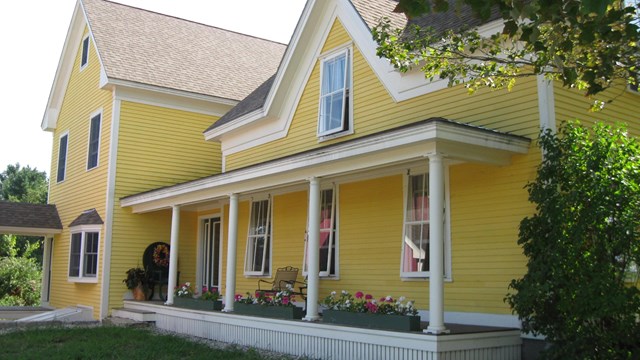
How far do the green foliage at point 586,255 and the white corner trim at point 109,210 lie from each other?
1189cm

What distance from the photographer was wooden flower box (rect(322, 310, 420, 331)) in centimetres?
883

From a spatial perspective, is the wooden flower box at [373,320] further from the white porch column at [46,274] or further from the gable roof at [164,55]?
the white porch column at [46,274]

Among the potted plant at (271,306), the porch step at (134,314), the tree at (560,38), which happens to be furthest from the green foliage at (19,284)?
the tree at (560,38)

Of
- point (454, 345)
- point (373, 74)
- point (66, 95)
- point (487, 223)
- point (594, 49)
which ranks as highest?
point (66, 95)

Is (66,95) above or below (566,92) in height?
above

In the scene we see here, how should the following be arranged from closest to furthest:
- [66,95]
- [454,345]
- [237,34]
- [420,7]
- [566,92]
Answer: [420,7] → [454,345] → [566,92] → [66,95] → [237,34]

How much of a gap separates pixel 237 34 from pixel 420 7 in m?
20.4

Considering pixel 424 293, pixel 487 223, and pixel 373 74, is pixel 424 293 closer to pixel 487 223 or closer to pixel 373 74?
pixel 487 223

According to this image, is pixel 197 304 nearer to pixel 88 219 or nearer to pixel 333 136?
pixel 333 136

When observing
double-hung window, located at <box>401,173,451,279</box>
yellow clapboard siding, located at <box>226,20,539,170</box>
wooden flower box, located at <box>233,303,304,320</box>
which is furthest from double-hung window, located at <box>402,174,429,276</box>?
wooden flower box, located at <box>233,303,304,320</box>

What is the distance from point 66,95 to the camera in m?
22.5

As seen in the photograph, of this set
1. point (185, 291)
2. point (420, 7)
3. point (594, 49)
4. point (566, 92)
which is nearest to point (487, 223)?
point (566, 92)

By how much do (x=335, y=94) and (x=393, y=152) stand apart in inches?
166

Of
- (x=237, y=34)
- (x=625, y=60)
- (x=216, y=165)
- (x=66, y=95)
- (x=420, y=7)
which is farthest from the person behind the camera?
(x=237, y=34)
